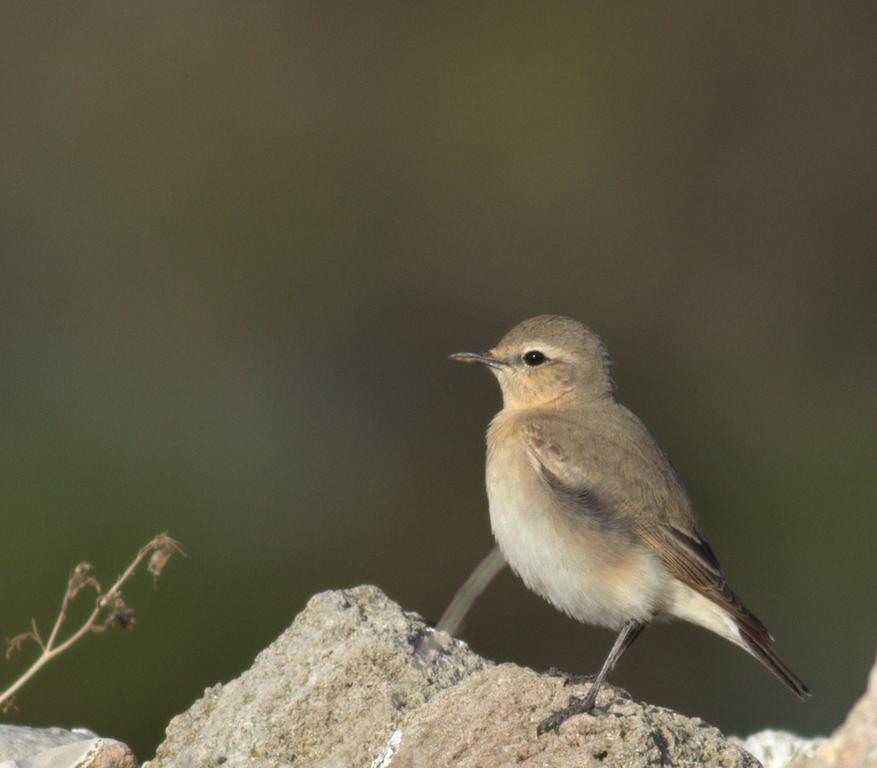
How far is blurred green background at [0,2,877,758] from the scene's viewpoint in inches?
523

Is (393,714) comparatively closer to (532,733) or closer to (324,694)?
(324,694)

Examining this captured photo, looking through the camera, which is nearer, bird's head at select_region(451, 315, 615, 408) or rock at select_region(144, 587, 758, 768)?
rock at select_region(144, 587, 758, 768)

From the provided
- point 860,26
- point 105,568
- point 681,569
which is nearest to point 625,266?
point 860,26

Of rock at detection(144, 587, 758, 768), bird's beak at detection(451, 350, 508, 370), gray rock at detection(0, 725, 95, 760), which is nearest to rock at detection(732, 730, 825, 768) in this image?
rock at detection(144, 587, 758, 768)

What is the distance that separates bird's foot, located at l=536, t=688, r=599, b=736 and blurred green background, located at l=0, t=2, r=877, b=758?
6053 mm

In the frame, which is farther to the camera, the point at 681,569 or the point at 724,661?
the point at 724,661

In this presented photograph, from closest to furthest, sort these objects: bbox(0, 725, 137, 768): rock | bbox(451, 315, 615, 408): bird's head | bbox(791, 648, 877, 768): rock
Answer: bbox(791, 648, 877, 768): rock, bbox(0, 725, 137, 768): rock, bbox(451, 315, 615, 408): bird's head

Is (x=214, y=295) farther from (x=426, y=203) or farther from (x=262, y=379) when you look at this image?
(x=426, y=203)

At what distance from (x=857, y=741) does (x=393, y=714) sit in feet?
6.09

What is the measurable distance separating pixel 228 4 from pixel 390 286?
4.08m

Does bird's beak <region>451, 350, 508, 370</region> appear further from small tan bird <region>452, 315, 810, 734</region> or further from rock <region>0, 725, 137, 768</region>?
rock <region>0, 725, 137, 768</region>

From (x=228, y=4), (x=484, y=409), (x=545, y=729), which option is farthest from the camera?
(x=228, y=4)

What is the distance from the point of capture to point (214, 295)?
16938 millimetres

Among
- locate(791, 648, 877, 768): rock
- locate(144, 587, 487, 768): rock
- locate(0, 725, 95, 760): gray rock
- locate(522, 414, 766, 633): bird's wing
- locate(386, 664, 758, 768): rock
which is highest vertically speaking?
locate(791, 648, 877, 768): rock
